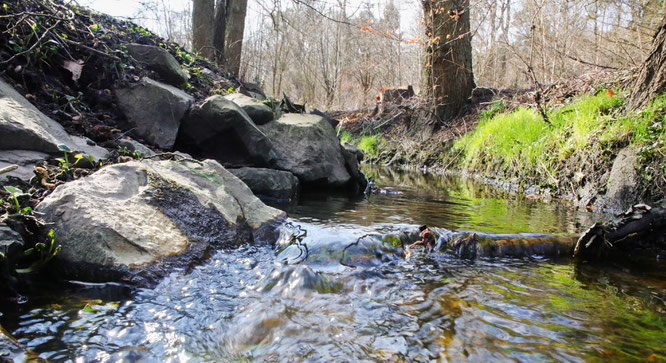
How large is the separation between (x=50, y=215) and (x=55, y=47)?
2726mm

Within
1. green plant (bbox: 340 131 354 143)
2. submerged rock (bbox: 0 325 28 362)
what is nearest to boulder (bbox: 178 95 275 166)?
submerged rock (bbox: 0 325 28 362)

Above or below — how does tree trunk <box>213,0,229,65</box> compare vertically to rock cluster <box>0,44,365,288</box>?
above

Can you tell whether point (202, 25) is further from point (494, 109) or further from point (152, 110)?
point (494, 109)

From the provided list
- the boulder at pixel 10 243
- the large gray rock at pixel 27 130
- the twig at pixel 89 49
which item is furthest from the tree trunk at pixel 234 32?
the boulder at pixel 10 243

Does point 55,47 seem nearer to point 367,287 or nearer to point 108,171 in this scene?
point 108,171

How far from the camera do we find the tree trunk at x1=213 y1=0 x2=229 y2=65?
9078 mm

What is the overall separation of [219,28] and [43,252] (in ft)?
27.2

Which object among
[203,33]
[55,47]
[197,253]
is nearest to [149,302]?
[197,253]

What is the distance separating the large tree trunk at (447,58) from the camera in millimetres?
8242

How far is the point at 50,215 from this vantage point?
2.13 metres

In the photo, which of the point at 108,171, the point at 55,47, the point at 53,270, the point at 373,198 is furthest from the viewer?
the point at 373,198

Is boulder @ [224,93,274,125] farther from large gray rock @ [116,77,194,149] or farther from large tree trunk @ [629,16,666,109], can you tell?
large tree trunk @ [629,16,666,109]

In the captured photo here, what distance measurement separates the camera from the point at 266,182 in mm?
4703

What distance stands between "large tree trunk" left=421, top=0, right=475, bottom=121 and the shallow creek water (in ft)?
22.3
